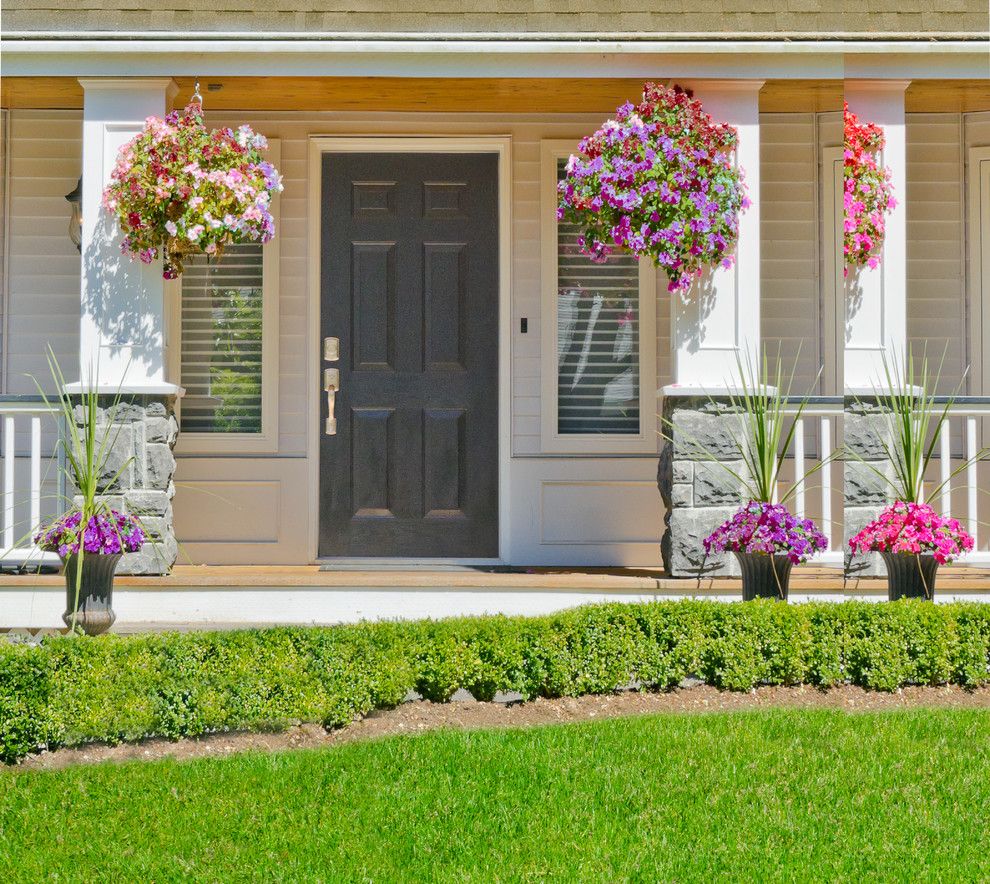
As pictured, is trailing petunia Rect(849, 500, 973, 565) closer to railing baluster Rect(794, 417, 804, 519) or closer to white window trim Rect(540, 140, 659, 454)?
railing baluster Rect(794, 417, 804, 519)

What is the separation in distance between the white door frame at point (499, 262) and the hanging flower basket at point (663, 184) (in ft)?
3.72

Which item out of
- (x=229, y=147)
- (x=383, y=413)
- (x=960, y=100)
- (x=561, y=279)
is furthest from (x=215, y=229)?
(x=960, y=100)

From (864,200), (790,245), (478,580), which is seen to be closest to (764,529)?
(478,580)

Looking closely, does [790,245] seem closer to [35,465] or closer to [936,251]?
[936,251]

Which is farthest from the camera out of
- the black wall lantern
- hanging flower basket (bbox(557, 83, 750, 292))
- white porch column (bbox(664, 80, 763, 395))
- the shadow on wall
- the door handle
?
A: the door handle

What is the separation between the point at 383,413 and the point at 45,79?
244cm

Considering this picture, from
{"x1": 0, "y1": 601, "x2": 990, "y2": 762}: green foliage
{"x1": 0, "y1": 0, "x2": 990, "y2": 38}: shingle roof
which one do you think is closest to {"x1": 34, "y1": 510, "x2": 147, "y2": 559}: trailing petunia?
{"x1": 0, "y1": 601, "x2": 990, "y2": 762}: green foliage

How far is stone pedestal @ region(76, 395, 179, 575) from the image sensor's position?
5824 mm

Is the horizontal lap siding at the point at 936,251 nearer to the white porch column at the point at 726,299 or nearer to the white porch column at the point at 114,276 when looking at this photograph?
the white porch column at the point at 726,299

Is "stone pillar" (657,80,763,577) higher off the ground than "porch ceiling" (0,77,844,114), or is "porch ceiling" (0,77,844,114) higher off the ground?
"porch ceiling" (0,77,844,114)

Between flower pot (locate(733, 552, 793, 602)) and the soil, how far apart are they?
0.84m

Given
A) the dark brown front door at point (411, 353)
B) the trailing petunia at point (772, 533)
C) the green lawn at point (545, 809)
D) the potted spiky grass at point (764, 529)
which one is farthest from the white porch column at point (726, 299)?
the green lawn at point (545, 809)

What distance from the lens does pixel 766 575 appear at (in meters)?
5.58

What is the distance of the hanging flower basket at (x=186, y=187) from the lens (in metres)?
5.65
